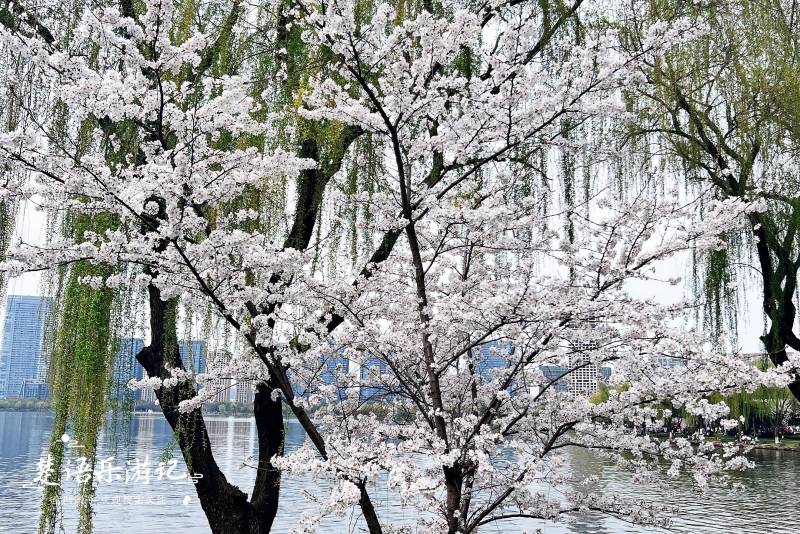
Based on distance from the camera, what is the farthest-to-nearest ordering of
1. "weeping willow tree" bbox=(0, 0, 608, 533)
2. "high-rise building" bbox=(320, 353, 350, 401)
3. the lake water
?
1. the lake water
2. "high-rise building" bbox=(320, 353, 350, 401)
3. "weeping willow tree" bbox=(0, 0, 608, 533)

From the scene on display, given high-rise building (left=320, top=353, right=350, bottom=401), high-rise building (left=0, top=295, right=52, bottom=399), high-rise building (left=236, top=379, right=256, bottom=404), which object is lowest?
high-rise building (left=236, top=379, right=256, bottom=404)

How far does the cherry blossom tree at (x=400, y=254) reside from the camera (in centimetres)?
285

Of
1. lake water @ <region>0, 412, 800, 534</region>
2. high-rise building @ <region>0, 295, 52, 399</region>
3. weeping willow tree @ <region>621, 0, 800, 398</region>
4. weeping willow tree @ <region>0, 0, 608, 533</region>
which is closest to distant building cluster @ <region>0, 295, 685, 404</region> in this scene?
high-rise building @ <region>0, 295, 52, 399</region>

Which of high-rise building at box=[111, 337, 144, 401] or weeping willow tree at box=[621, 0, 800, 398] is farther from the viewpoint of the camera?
weeping willow tree at box=[621, 0, 800, 398]

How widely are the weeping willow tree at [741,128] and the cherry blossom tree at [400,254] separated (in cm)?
196

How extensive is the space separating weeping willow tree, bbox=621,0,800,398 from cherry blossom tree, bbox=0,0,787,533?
1959mm

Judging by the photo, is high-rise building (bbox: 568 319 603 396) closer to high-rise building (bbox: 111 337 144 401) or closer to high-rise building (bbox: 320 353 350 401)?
high-rise building (bbox: 320 353 350 401)

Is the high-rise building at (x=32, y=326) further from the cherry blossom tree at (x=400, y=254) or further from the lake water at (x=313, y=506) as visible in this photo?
the lake water at (x=313, y=506)

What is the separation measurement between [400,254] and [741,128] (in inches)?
121

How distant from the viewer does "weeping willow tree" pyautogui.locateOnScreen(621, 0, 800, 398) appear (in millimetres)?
5137

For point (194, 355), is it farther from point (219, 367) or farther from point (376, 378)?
point (376, 378)

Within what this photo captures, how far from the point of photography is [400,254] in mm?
3807

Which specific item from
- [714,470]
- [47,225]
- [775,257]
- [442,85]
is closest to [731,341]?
[775,257]

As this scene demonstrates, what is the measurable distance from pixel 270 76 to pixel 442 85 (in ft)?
5.59
